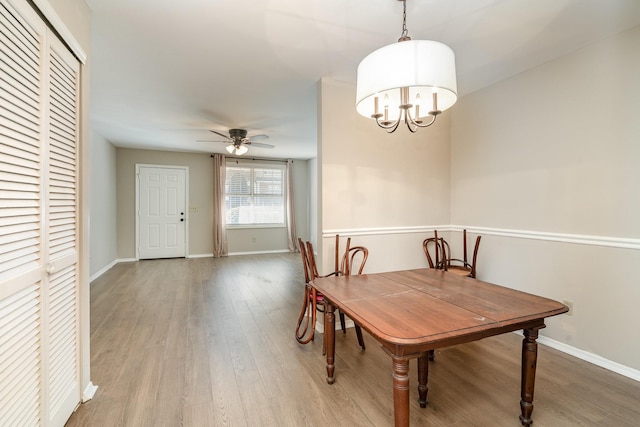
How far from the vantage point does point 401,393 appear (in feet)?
3.98

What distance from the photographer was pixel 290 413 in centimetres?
168

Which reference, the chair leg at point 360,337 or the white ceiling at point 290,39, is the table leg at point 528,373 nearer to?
the chair leg at point 360,337

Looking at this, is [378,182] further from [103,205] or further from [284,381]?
[103,205]

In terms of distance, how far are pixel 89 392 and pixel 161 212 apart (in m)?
5.15

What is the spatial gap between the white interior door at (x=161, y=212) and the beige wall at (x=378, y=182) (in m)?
4.79

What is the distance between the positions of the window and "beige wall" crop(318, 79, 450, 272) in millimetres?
4562

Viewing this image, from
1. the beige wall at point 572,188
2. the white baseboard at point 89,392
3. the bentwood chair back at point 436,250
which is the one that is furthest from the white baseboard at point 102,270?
the beige wall at point 572,188

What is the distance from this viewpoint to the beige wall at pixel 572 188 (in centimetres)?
209

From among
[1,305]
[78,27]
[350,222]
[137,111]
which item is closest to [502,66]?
[350,222]

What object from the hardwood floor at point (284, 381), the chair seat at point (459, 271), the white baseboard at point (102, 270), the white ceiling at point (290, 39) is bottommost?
the hardwood floor at point (284, 381)

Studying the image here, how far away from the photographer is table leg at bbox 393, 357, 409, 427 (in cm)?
120

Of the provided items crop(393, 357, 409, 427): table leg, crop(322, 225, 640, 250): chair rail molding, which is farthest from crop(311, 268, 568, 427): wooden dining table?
crop(322, 225, 640, 250): chair rail molding

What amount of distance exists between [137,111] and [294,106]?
208cm

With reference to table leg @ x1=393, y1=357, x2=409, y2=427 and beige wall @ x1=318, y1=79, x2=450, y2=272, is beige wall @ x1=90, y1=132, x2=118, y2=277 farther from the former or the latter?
table leg @ x1=393, y1=357, x2=409, y2=427
